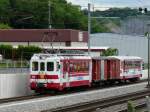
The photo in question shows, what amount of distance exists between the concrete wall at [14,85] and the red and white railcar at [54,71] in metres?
0.92

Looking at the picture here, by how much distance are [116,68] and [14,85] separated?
53.5ft

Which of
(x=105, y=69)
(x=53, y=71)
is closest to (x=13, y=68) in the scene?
(x=53, y=71)

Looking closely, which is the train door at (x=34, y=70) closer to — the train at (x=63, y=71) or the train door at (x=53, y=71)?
the train at (x=63, y=71)

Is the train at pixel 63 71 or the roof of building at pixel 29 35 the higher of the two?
the roof of building at pixel 29 35

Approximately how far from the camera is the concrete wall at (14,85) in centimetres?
3597

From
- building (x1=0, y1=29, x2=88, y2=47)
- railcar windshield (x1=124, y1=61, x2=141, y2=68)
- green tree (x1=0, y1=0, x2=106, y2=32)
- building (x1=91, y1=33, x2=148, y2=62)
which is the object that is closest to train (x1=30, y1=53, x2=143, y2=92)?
railcar windshield (x1=124, y1=61, x2=141, y2=68)

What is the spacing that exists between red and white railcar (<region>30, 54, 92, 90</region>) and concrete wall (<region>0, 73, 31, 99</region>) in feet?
3.02

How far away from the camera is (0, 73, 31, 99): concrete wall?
35969 mm

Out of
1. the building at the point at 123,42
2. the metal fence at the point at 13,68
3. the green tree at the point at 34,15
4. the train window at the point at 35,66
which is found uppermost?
the green tree at the point at 34,15

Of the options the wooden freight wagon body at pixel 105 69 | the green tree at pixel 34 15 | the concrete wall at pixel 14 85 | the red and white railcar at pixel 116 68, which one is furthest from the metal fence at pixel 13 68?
the green tree at pixel 34 15

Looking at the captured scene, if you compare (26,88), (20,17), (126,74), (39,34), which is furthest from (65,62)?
(20,17)

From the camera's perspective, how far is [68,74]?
1526 inches

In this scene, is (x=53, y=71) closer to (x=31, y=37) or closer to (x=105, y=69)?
(x=105, y=69)

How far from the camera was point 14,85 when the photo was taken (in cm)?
3750
